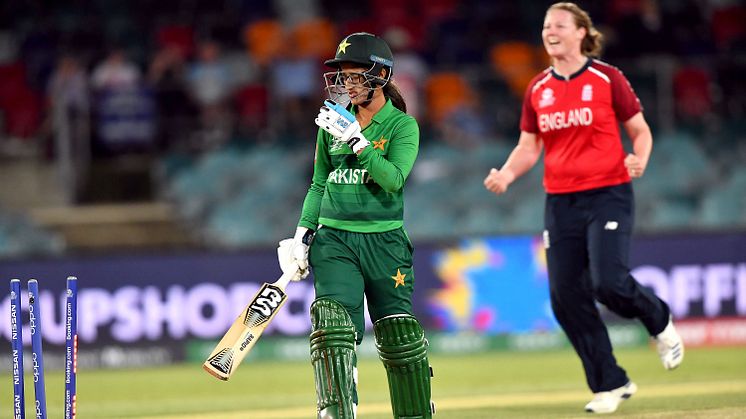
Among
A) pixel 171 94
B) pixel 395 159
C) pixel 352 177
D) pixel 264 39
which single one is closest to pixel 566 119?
pixel 395 159


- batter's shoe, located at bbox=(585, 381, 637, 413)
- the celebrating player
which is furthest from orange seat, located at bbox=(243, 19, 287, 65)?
batter's shoe, located at bbox=(585, 381, 637, 413)

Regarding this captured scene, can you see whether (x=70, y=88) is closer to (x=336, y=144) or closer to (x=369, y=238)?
(x=336, y=144)

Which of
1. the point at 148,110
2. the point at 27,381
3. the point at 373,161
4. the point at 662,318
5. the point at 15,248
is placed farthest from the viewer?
the point at 148,110

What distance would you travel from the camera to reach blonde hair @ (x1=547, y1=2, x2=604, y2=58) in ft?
24.5

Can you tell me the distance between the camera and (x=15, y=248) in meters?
13.3

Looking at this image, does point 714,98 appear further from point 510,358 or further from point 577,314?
point 577,314

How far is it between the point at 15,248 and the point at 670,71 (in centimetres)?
790

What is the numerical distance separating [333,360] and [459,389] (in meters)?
3.99

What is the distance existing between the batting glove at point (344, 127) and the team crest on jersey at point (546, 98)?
2.04m

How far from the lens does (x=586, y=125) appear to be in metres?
7.45

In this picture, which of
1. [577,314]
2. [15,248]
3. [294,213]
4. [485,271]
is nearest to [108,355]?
[15,248]

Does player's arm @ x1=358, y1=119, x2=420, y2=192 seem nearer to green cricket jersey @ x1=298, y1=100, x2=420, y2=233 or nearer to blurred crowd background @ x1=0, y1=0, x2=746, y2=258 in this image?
green cricket jersey @ x1=298, y1=100, x2=420, y2=233

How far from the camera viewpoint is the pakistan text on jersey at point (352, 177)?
6066mm

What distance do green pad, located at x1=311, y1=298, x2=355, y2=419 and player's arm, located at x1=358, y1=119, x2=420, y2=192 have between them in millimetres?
646
